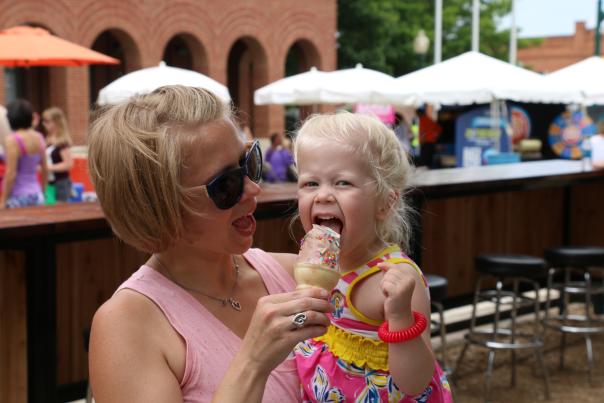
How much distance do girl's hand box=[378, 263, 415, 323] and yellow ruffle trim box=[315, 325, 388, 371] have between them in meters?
0.26

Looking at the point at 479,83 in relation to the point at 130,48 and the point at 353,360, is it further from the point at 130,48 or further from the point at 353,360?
the point at 130,48

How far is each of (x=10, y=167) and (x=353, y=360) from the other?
303 inches

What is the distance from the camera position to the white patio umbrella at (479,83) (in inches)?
472

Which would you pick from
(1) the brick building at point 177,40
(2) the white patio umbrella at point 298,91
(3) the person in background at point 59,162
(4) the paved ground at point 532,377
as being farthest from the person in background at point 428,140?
(4) the paved ground at point 532,377

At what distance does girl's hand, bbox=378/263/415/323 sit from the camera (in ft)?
6.93

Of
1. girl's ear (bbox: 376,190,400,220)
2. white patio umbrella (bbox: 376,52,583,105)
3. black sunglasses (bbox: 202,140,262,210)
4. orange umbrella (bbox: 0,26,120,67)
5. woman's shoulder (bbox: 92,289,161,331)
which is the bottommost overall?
woman's shoulder (bbox: 92,289,161,331)

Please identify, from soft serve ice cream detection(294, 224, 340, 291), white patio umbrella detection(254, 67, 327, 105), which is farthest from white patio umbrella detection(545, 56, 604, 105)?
soft serve ice cream detection(294, 224, 340, 291)

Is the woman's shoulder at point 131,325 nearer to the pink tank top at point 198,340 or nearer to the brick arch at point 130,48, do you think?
the pink tank top at point 198,340

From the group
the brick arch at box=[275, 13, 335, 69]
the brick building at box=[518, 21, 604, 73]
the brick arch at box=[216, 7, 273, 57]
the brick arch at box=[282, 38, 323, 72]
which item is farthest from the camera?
the brick building at box=[518, 21, 604, 73]

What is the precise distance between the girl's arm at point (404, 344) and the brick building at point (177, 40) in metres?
21.3

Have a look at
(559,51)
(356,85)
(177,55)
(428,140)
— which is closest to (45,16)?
(177,55)

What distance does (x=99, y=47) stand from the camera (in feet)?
93.6

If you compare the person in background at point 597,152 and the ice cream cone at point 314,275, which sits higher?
the person in background at point 597,152

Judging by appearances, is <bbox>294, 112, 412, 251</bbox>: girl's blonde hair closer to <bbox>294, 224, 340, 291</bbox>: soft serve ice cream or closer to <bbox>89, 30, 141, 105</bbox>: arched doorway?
<bbox>294, 224, 340, 291</bbox>: soft serve ice cream
